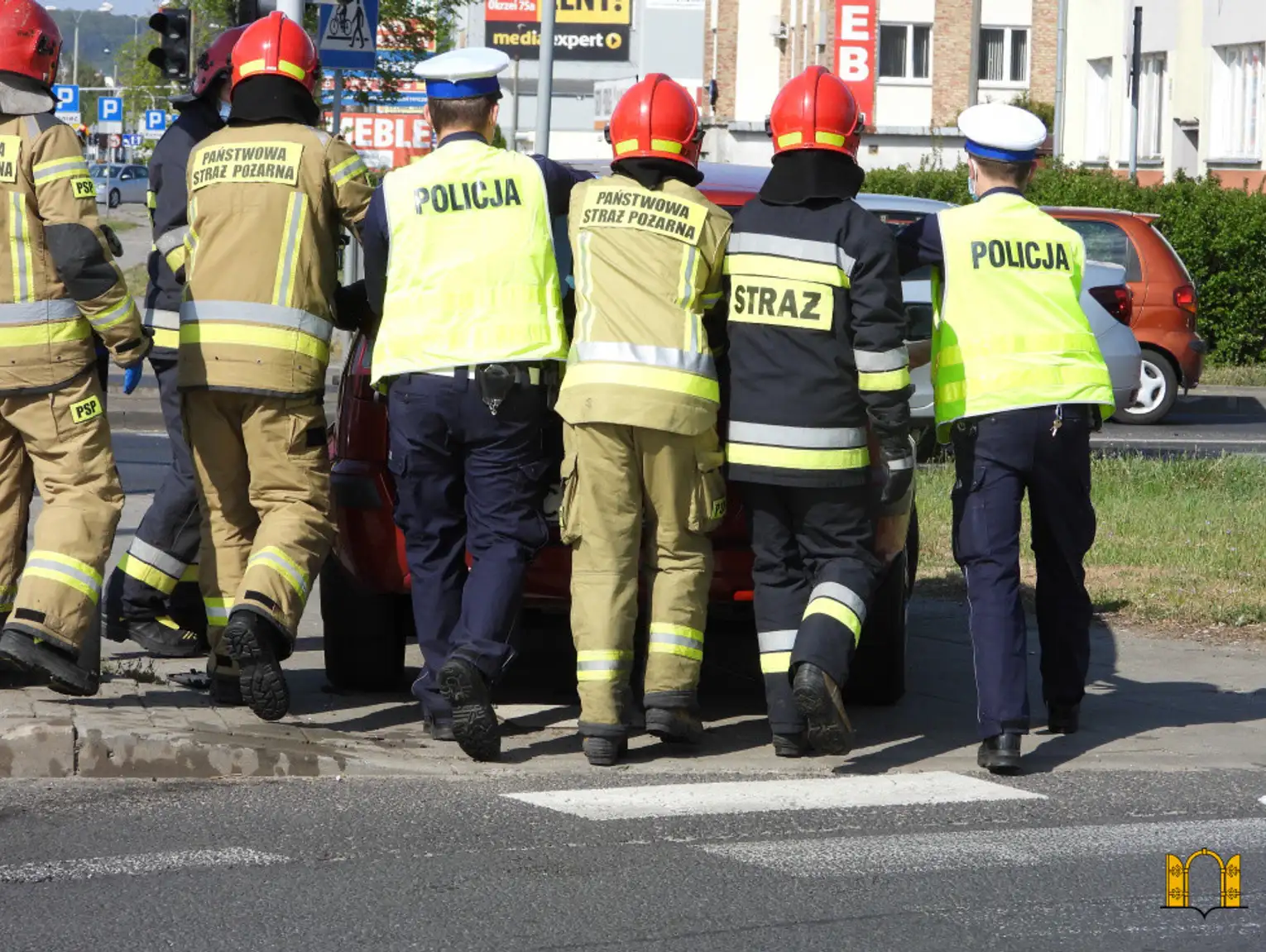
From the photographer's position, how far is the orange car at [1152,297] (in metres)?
17.5

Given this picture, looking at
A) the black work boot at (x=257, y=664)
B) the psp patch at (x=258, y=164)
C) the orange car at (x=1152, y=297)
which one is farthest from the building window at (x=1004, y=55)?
the black work boot at (x=257, y=664)

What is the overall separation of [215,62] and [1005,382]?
321 centimetres

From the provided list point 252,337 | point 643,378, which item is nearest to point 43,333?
point 252,337

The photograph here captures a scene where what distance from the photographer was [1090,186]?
23.5 meters

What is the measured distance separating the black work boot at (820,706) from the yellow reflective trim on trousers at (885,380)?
0.84 metres

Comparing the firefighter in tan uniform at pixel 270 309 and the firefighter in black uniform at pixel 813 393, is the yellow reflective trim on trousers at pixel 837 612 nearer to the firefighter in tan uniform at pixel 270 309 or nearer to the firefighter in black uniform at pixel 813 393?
the firefighter in black uniform at pixel 813 393

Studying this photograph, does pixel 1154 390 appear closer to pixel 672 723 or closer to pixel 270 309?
pixel 672 723

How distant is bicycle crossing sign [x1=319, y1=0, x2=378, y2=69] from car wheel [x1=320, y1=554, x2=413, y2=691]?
10.1m

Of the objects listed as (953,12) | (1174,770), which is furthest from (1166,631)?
(953,12)

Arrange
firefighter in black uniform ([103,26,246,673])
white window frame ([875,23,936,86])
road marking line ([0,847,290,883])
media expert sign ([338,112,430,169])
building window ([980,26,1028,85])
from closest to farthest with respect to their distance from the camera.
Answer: road marking line ([0,847,290,883]) → firefighter in black uniform ([103,26,246,673]) → media expert sign ([338,112,430,169]) → white window frame ([875,23,936,86]) → building window ([980,26,1028,85])

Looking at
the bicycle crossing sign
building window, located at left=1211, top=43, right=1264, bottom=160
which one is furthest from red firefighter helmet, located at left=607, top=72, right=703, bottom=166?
building window, located at left=1211, top=43, right=1264, bottom=160

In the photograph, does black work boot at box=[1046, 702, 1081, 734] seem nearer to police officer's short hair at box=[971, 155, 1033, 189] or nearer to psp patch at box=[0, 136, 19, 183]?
police officer's short hair at box=[971, 155, 1033, 189]

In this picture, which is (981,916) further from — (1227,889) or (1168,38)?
(1168,38)

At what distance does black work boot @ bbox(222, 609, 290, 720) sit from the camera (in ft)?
19.8
